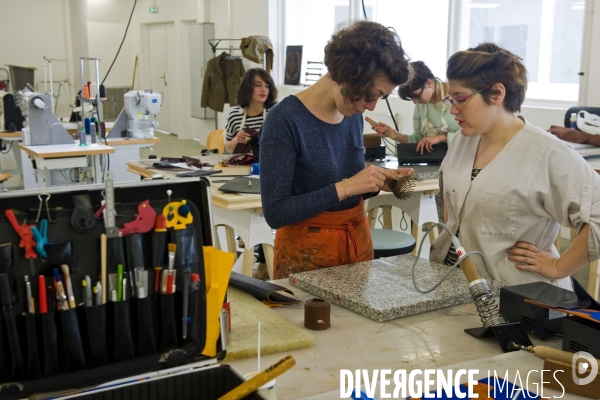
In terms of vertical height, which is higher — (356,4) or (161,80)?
(356,4)

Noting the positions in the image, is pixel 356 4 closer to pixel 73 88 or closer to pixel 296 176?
pixel 296 176

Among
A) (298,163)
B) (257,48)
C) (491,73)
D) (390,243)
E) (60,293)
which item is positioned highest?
(257,48)

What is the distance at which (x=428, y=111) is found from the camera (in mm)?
4406

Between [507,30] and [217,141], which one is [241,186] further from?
[507,30]

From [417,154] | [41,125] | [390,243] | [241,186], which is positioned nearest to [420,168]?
[417,154]

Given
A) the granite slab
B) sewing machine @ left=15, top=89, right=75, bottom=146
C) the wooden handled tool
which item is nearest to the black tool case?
the wooden handled tool

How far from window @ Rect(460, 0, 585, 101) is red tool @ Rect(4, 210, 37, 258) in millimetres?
5074

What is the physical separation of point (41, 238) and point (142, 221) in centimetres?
19

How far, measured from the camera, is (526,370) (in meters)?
1.36

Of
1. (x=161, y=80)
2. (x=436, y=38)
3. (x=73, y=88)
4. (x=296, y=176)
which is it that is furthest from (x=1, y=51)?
(x=296, y=176)

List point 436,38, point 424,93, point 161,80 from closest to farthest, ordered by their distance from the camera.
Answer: point 424,93, point 436,38, point 161,80

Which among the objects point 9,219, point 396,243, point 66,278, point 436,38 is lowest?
point 396,243

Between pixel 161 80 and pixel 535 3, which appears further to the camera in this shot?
pixel 161 80

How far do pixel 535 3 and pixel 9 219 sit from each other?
5691 mm
